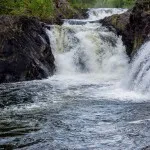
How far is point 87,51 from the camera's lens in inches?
1417

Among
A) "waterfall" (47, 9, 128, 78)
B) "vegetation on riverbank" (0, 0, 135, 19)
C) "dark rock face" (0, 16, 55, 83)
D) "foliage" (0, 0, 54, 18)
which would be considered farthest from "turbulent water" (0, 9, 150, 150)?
"vegetation on riverbank" (0, 0, 135, 19)

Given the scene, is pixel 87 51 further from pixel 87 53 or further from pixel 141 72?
pixel 141 72

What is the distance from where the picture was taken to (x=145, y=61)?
2616cm

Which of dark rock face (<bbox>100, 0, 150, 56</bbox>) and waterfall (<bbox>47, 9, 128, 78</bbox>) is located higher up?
dark rock face (<bbox>100, 0, 150, 56</bbox>)

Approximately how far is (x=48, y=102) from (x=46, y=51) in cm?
1181

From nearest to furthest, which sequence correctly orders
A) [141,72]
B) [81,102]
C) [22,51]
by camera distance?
[81,102]
[141,72]
[22,51]

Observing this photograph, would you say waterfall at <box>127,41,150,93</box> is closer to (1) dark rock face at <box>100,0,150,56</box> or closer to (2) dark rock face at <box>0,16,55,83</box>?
(1) dark rock face at <box>100,0,150,56</box>

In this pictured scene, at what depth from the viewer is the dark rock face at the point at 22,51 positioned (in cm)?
2997

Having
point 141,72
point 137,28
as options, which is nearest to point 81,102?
point 141,72

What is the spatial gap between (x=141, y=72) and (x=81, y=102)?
5187 mm

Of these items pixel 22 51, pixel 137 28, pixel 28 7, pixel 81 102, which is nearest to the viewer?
pixel 81 102

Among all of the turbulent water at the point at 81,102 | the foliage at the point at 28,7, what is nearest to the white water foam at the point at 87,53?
the turbulent water at the point at 81,102

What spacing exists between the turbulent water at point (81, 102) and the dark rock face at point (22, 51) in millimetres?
1433

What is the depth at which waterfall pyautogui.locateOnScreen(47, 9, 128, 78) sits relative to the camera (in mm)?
34719
